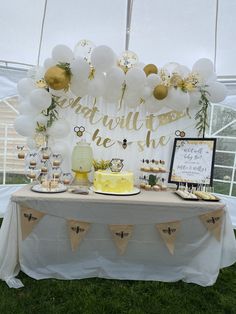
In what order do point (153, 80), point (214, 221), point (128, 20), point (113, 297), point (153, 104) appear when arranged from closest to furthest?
point (113, 297) < point (214, 221) < point (153, 80) < point (153, 104) < point (128, 20)

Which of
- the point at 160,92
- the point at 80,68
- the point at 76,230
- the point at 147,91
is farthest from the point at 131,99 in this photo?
the point at 76,230

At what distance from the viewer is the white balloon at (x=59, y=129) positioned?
6.72 feet

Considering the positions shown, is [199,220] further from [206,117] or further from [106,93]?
[106,93]

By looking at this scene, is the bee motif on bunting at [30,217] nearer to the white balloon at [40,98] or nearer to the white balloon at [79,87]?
the white balloon at [40,98]

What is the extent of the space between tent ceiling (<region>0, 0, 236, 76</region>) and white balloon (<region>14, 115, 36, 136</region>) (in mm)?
1041

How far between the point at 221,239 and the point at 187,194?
16.2 inches

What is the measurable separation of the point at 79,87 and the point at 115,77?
1.00 feet

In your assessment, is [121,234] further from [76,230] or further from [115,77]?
[115,77]

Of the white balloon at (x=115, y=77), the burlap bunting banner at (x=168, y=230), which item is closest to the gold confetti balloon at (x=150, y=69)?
the white balloon at (x=115, y=77)

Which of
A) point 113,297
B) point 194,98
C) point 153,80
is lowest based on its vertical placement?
point 113,297

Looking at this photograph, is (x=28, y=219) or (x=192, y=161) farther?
(x=192, y=161)

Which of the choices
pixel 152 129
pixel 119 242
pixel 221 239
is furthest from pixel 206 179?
pixel 119 242

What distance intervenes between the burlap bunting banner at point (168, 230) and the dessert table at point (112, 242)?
2.3 inches

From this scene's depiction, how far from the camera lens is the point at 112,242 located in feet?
6.25
